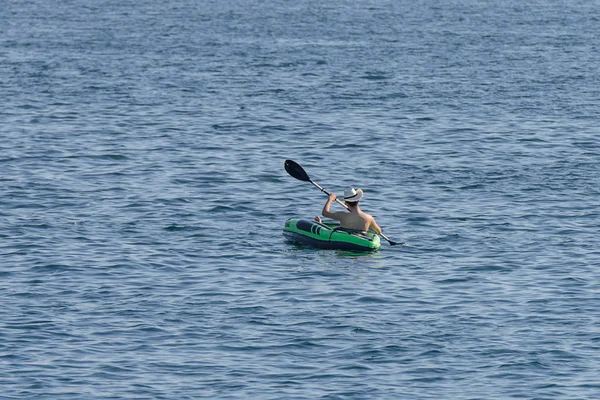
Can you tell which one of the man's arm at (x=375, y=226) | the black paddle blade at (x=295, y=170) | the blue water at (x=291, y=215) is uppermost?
the black paddle blade at (x=295, y=170)

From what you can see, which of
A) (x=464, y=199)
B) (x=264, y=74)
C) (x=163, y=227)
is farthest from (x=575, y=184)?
(x=264, y=74)

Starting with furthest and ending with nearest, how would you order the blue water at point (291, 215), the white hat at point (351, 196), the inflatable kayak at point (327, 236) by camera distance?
1. the white hat at point (351, 196)
2. the inflatable kayak at point (327, 236)
3. the blue water at point (291, 215)

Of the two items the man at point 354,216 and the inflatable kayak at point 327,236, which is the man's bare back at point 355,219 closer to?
the man at point 354,216

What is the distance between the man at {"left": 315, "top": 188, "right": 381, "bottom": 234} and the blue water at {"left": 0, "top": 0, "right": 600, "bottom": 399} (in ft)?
2.99

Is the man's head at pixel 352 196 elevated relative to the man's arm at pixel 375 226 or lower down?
elevated

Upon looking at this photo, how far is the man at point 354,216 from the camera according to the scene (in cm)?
3061

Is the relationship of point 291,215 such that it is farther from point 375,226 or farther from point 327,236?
point 375,226

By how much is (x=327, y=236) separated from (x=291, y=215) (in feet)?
12.8

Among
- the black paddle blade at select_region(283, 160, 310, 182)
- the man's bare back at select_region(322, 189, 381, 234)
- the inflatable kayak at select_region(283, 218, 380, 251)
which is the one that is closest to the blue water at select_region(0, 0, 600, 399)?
the inflatable kayak at select_region(283, 218, 380, 251)

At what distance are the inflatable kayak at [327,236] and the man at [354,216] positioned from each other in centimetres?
20

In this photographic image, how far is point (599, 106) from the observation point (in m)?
49.9

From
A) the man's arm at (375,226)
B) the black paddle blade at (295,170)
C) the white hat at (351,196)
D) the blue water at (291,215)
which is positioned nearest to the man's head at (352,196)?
the white hat at (351,196)

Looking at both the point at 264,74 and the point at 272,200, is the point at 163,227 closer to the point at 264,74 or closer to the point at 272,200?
the point at 272,200

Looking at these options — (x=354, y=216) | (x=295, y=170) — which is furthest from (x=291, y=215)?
(x=354, y=216)
